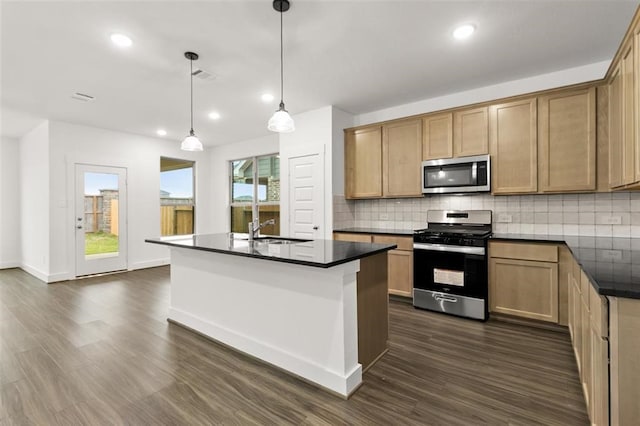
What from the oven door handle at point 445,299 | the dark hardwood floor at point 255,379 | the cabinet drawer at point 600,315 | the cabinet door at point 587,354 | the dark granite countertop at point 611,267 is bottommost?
the dark hardwood floor at point 255,379

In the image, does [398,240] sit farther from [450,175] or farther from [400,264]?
[450,175]

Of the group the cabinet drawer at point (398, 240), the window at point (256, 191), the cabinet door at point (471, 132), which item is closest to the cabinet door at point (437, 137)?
the cabinet door at point (471, 132)

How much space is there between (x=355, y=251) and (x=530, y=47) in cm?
261

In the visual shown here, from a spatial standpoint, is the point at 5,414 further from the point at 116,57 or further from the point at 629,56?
the point at 629,56

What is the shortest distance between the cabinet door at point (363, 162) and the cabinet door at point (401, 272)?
958mm

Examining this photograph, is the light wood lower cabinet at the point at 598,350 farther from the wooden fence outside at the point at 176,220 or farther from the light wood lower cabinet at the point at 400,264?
the wooden fence outside at the point at 176,220

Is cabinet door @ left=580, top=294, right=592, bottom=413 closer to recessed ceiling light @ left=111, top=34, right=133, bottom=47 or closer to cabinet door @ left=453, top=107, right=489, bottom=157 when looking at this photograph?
cabinet door @ left=453, top=107, right=489, bottom=157

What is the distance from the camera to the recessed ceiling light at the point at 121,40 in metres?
2.69

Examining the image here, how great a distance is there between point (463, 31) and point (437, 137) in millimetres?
1477

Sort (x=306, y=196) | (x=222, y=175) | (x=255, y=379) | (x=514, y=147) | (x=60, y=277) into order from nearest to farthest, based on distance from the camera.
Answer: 1. (x=255, y=379)
2. (x=514, y=147)
3. (x=306, y=196)
4. (x=60, y=277)
5. (x=222, y=175)

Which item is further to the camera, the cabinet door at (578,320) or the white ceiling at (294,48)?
the white ceiling at (294,48)

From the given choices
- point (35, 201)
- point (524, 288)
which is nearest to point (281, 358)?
point (524, 288)

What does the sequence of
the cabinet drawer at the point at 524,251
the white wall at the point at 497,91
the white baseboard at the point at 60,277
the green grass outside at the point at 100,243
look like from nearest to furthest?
the cabinet drawer at the point at 524,251, the white wall at the point at 497,91, the white baseboard at the point at 60,277, the green grass outside at the point at 100,243

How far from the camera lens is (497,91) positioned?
149 inches
